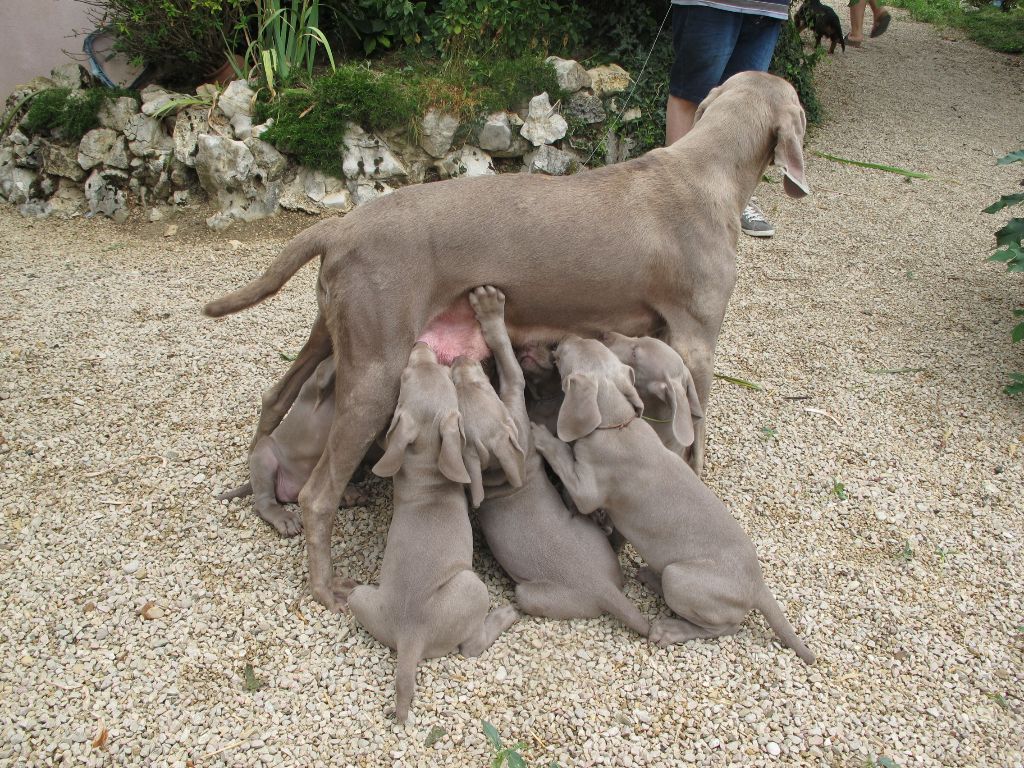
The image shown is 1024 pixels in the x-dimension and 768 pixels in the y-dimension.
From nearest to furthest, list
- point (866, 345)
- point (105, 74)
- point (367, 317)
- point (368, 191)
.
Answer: point (367, 317) → point (866, 345) → point (368, 191) → point (105, 74)

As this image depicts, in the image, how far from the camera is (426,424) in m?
3.02

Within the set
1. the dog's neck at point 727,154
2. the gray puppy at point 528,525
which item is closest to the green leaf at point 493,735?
the gray puppy at point 528,525

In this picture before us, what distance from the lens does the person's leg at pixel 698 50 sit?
5.01 meters

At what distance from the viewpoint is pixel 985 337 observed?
5.22m

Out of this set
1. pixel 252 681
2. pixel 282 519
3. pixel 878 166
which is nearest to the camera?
pixel 252 681

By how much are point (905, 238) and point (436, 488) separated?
522 centimetres

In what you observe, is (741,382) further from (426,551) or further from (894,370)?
(426,551)

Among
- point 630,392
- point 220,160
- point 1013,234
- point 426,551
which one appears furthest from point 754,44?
point 426,551

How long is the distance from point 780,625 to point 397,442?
60.1 inches

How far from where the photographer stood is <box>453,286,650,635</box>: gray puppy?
3031 mm

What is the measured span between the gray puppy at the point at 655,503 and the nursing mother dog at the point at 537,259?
1.02ft

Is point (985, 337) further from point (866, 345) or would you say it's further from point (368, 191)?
point (368, 191)

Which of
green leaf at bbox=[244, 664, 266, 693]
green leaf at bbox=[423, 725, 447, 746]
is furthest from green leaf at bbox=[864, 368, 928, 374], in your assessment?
green leaf at bbox=[244, 664, 266, 693]

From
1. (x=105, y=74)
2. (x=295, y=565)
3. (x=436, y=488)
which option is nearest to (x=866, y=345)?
(x=436, y=488)
